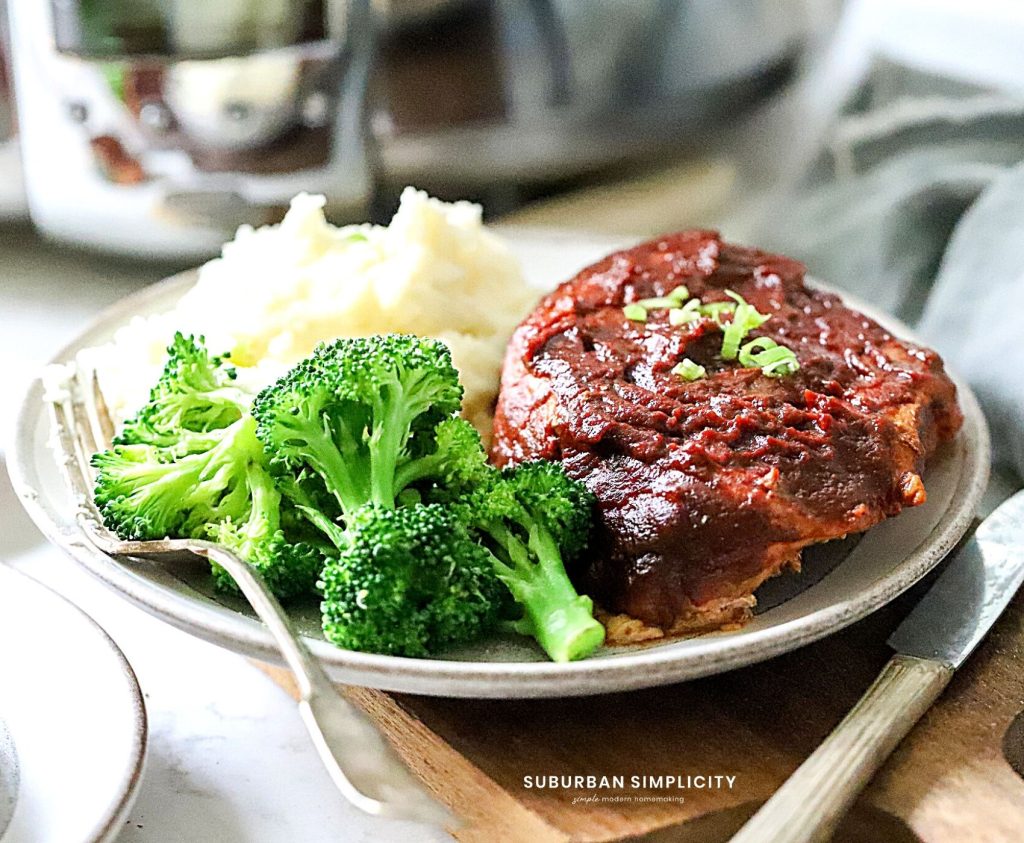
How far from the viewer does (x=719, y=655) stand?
Result: 8.32ft

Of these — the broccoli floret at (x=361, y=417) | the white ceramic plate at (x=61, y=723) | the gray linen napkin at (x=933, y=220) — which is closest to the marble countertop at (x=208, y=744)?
the white ceramic plate at (x=61, y=723)

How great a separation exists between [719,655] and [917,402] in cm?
101

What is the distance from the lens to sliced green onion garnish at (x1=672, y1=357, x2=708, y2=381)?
3080mm

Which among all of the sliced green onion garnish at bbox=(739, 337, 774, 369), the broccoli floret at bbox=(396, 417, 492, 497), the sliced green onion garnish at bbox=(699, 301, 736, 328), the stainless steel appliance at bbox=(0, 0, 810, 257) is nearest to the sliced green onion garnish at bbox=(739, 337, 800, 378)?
the sliced green onion garnish at bbox=(739, 337, 774, 369)

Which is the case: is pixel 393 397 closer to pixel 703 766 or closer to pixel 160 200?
pixel 703 766

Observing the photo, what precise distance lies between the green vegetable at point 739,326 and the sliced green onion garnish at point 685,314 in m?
0.09

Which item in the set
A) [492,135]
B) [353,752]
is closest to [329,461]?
[353,752]

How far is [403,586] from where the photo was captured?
2.58 m

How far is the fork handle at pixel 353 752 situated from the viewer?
2158 mm

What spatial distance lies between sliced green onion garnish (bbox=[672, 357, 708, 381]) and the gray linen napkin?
125 centimetres

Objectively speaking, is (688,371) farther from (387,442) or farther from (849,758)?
(849,758)

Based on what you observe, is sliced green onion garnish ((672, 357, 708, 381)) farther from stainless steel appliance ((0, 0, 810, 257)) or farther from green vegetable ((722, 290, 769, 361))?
stainless steel appliance ((0, 0, 810, 257))

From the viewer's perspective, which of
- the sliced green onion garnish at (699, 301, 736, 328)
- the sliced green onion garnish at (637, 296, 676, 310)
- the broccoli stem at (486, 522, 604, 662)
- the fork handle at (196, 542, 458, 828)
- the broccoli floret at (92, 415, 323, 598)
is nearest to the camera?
the fork handle at (196, 542, 458, 828)

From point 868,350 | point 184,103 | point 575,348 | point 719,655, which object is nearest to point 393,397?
point 575,348
